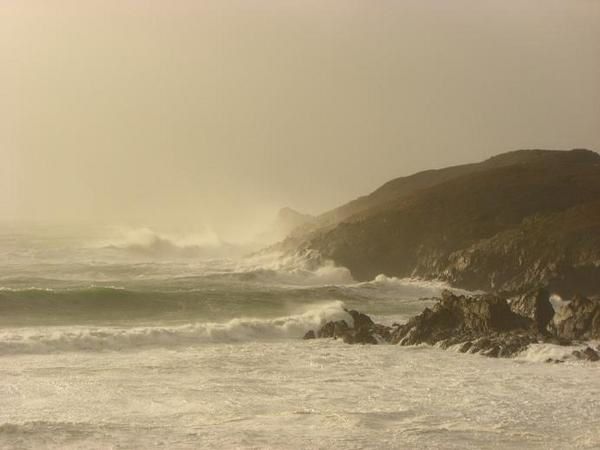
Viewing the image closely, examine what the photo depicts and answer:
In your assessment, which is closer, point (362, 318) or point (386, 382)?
point (386, 382)

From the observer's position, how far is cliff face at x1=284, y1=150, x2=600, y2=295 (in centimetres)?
5531

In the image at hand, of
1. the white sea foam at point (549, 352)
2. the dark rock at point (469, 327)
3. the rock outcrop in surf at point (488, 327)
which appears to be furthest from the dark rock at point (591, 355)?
the dark rock at point (469, 327)

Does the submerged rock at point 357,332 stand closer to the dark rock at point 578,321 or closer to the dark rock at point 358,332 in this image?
the dark rock at point 358,332

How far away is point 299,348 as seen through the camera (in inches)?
1407

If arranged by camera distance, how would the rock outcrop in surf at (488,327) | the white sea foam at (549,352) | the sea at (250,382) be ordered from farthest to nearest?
the rock outcrop in surf at (488,327) → the white sea foam at (549,352) → the sea at (250,382)

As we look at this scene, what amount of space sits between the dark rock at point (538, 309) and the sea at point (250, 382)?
183 inches

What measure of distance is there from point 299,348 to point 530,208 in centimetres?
4120

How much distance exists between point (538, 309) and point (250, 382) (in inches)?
563

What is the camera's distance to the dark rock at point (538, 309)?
36.5m

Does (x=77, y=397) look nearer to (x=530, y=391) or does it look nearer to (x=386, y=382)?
(x=386, y=382)

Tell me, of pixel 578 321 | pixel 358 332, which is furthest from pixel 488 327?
pixel 358 332

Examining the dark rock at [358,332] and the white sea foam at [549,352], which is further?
the dark rock at [358,332]

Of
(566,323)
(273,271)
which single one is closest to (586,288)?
(566,323)

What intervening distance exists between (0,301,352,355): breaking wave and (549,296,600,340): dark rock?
1127 cm
